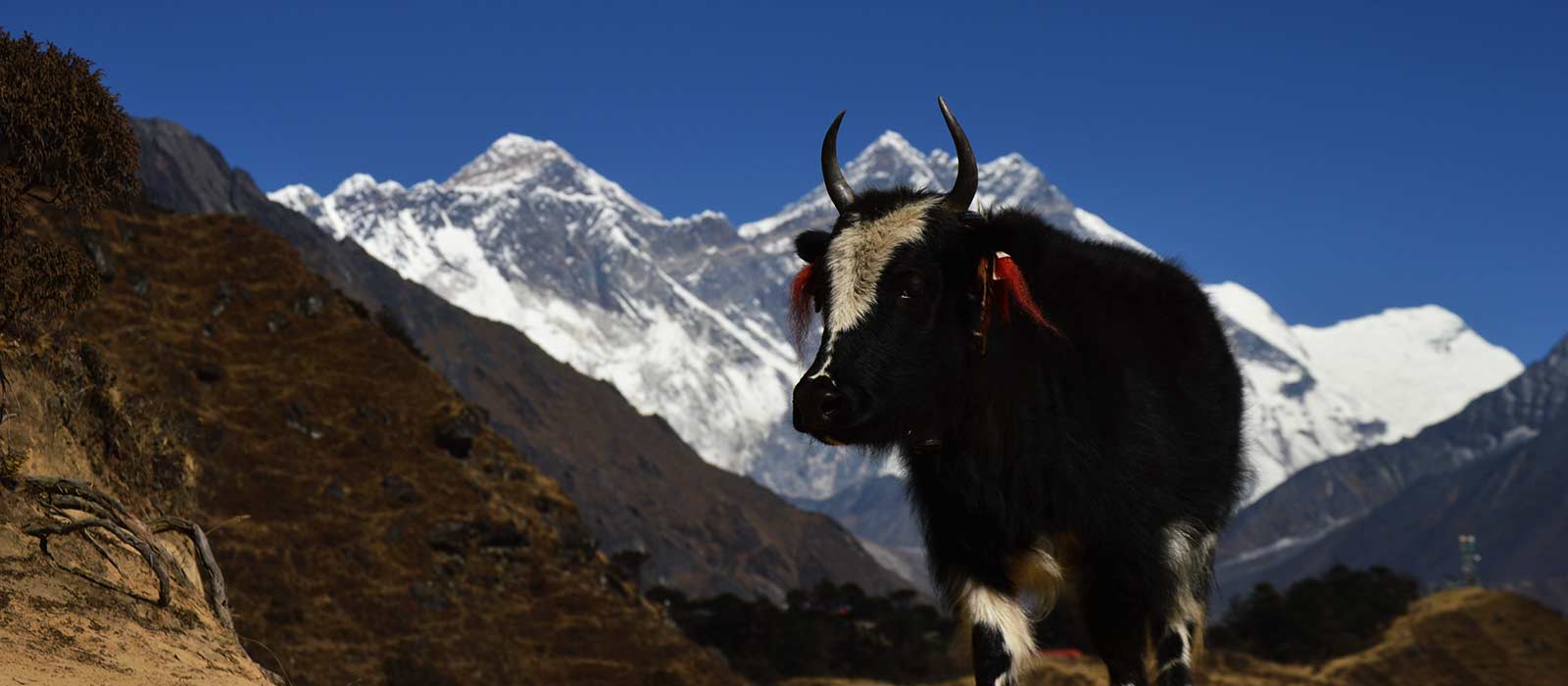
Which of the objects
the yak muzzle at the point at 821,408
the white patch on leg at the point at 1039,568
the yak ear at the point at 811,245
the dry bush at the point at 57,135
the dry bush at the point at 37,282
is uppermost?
the dry bush at the point at 57,135

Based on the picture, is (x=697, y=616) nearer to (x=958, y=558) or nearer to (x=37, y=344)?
(x=37, y=344)

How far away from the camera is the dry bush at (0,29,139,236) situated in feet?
39.6

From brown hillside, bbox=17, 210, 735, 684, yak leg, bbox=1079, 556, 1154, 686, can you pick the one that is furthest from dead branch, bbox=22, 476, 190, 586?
brown hillside, bbox=17, 210, 735, 684

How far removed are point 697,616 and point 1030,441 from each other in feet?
225

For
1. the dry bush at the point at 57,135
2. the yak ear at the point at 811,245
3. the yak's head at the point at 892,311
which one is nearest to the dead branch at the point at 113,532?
the dry bush at the point at 57,135

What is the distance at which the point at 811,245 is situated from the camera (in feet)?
27.6

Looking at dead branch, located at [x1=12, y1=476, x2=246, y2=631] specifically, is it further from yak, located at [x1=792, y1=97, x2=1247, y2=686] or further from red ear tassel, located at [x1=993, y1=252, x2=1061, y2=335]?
red ear tassel, located at [x1=993, y1=252, x2=1061, y2=335]

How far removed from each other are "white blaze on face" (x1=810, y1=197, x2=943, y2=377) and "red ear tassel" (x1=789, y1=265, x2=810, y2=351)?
0.44m

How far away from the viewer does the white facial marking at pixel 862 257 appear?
7668 millimetres

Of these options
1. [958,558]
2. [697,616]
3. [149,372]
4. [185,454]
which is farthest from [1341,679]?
[958,558]

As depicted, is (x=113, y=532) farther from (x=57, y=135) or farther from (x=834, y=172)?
(x=834, y=172)

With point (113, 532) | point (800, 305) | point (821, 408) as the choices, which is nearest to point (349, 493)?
point (113, 532)

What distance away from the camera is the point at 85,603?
30.7 ft

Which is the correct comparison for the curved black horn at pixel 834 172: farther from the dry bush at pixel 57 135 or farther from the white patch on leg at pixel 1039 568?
the dry bush at pixel 57 135
